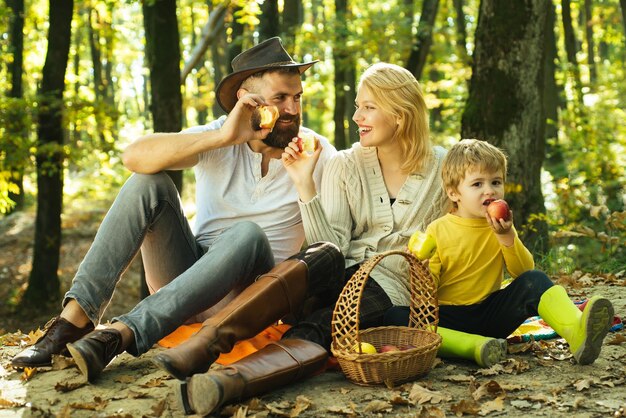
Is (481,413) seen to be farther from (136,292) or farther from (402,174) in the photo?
(136,292)

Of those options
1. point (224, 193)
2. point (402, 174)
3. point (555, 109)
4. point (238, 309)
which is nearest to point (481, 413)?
point (238, 309)

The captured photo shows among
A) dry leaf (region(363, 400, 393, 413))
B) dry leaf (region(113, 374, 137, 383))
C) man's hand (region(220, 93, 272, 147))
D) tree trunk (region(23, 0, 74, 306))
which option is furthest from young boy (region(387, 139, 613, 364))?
tree trunk (region(23, 0, 74, 306))

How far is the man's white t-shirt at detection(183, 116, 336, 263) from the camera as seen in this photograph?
4617 millimetres

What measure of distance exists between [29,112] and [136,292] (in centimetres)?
357

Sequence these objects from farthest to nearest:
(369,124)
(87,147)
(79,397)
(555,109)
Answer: (555,109) < (87,147) < (369,124) < (79,397)

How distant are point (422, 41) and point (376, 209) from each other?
8560mm

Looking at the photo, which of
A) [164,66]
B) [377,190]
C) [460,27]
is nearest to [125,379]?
[377,190]

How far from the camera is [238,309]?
12.3 ft

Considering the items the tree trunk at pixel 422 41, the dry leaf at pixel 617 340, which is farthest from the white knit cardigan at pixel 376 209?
the tree trunk at pixel 422 41

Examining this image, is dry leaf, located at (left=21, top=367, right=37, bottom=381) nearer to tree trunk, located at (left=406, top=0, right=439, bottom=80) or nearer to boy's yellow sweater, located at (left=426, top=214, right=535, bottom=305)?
boy's yellow sweater, located at (left=426, top=214, right=535, bottom=305)

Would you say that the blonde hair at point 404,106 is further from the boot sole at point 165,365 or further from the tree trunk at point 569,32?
the tree trunk at point 569,32

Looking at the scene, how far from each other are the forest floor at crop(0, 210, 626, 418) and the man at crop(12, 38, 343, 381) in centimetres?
18

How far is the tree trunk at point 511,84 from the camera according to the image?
6941 mm

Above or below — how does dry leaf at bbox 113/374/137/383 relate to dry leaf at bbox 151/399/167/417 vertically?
below
